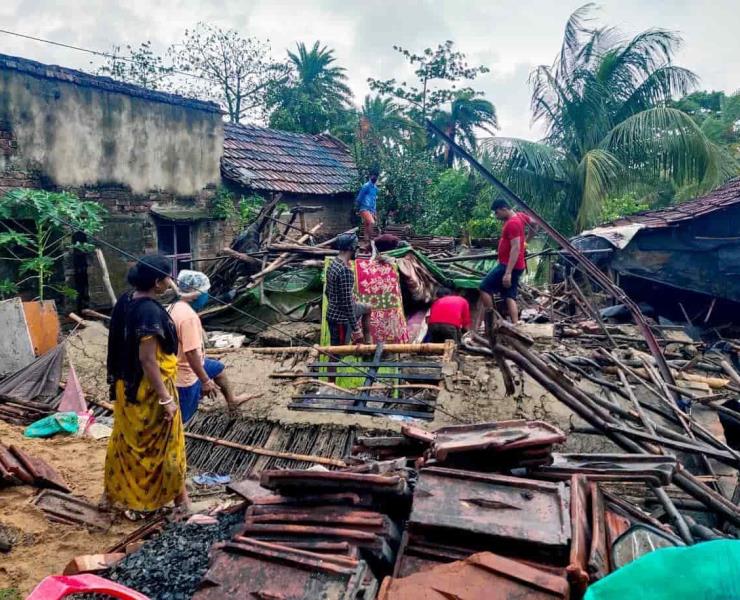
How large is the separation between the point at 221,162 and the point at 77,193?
10.5 ft

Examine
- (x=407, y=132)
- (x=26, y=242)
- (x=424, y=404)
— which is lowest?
(x=424, y=404)

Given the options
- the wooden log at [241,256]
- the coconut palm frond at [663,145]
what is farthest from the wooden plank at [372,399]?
the coconut palm frond at [663,145]

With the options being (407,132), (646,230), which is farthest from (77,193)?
(407,132)

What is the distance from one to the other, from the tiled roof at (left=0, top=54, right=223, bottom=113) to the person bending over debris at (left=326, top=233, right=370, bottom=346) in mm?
5883

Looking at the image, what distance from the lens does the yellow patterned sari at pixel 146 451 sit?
3781 mm

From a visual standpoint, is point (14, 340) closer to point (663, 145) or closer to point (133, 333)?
point (133, 333)

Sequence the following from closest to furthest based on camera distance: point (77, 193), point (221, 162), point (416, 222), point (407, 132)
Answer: point (77, 193), point (221, 162), point (416, 222), point (407, 132)

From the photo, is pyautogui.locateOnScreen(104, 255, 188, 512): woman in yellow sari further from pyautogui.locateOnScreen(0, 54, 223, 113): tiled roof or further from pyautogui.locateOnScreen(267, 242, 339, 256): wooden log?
pyautogui.locateOnScreen(0, 54, 223, 113): tiled roof

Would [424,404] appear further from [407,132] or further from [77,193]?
[407,132]

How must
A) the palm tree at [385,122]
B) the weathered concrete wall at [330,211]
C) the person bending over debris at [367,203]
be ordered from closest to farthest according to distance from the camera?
1. the person bending over debris at [367,203]
2. the weathered concrete wall at [330,211]
3. the palm tree at [385,122]

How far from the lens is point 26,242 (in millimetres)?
8102

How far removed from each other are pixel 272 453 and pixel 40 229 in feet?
19.0

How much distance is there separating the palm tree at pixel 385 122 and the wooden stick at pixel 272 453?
1305 cm

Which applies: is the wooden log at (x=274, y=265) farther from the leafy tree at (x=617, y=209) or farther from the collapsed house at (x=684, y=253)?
the leafy tree at (x=617, y=209)
